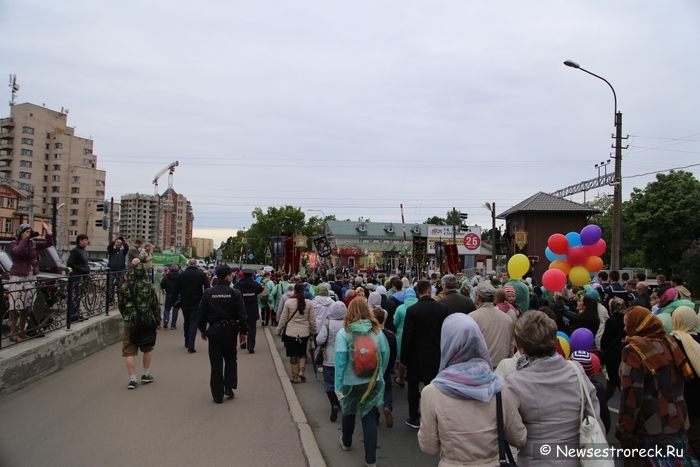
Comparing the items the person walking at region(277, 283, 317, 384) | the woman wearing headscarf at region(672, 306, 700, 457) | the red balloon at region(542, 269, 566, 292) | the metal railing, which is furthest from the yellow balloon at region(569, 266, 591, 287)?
the metal railing

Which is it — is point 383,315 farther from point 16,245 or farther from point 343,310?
point 16,245

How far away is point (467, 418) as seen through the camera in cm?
304

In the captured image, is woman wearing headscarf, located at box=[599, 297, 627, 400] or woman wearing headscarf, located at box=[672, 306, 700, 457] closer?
woman wearing headscarf, located at box=[672, 306, 700, 457]

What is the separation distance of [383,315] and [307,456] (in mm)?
2057

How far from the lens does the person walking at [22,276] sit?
7844mm

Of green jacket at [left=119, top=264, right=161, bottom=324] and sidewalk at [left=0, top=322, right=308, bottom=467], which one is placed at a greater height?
green jacket at [left=119, top=264, right=161, bottom=324]

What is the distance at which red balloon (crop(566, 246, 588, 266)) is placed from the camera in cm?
1191

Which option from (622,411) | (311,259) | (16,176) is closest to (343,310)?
(622,411)

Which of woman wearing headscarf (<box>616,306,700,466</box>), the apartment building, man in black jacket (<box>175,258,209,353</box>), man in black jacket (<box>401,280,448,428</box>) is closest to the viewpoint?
woman wearing headscarf (<box>616,306,700,466</box>)

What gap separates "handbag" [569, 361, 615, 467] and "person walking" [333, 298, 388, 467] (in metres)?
2.53

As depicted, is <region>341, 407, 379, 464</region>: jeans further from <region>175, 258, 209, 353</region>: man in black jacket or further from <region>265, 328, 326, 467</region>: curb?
<region>175, 258, 209, 353</region>: man in black jacket

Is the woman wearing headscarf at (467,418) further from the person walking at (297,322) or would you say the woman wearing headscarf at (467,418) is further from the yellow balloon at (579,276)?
the yellow balloon at (579,276)

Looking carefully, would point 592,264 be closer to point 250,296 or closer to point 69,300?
point 250,296

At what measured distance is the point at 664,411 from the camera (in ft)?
12.7
